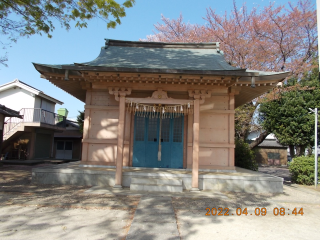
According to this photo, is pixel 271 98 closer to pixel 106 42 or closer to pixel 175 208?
pixel 106 42

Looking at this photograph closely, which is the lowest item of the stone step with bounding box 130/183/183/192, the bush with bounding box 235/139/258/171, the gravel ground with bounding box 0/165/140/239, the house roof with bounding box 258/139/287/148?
the gravel ground with bounding box 0/165/140/239

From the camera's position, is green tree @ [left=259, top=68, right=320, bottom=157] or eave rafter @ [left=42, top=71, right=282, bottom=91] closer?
eave rafter @ [left=42, top=71, right=282, bottom=91]

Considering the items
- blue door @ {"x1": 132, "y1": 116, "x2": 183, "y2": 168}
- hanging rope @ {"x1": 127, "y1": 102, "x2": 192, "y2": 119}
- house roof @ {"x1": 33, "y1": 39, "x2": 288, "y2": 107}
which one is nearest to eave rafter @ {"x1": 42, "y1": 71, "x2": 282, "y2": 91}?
house roof @ {"x1": 33, "y1": 39, "x2": 288, "y2": 107}

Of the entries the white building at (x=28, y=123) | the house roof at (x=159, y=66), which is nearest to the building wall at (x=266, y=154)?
the house roof at (x=159, y=66)

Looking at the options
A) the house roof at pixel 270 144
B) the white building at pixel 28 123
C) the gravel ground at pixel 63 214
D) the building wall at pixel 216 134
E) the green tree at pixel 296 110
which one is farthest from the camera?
the house roof at pixel 270 144

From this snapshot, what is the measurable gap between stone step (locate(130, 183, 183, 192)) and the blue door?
5.27 ft

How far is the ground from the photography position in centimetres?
391

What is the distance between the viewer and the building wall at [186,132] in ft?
27.5

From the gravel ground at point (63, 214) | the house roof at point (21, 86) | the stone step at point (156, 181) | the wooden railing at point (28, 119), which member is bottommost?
the gravel ground at point (63, 214)

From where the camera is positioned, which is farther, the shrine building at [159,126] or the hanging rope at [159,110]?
the shrine building at [159,126]

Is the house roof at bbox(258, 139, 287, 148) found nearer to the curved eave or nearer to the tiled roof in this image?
the curved eave

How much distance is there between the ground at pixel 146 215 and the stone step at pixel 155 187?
0.34 metres

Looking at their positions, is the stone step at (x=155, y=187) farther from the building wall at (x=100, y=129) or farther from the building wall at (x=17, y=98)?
the building wall at (x=17, y=98)

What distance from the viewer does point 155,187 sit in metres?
6.87
